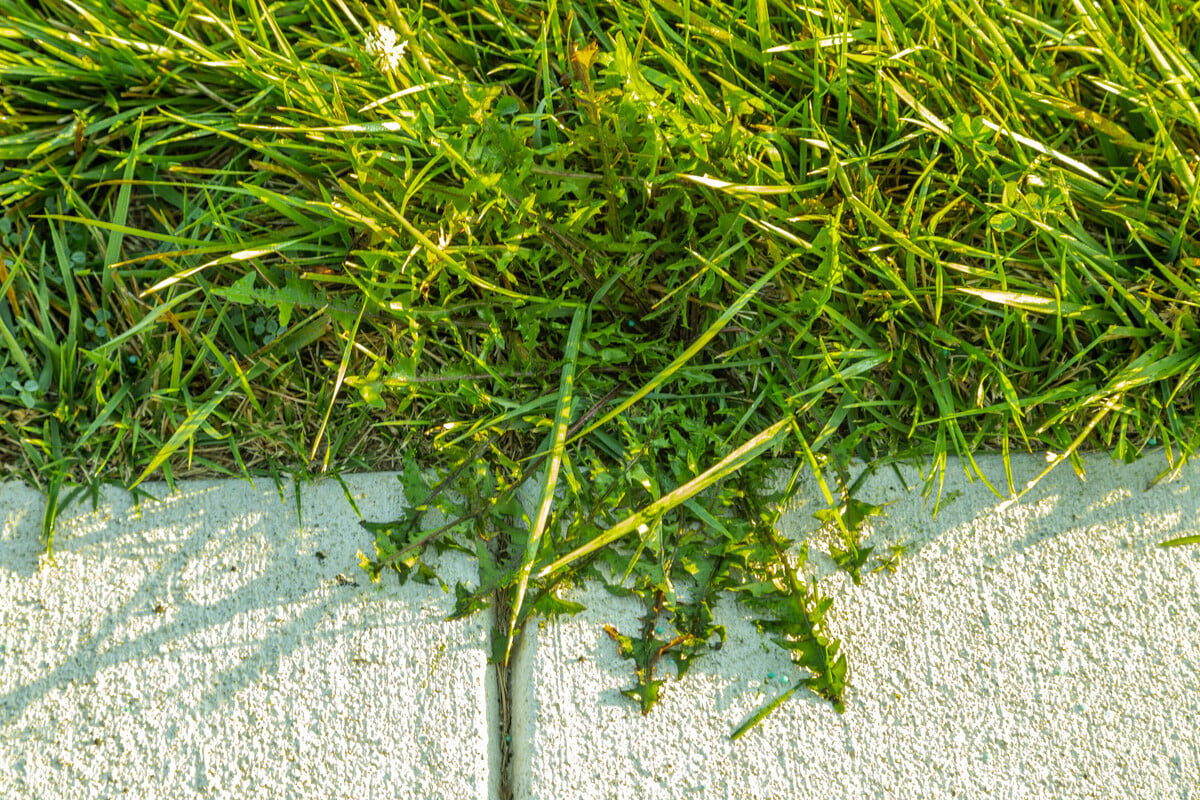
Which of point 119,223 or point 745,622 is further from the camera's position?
point 119,223

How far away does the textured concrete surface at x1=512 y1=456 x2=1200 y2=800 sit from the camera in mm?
1392

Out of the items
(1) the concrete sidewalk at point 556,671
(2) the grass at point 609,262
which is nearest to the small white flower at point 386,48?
(2) the grass at point 609,262

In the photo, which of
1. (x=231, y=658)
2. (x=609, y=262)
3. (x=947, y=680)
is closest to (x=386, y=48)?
(x=609, y=262)

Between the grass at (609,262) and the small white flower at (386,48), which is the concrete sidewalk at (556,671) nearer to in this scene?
the grass at (609,262)

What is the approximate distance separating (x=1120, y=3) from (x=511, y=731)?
1.80 metres

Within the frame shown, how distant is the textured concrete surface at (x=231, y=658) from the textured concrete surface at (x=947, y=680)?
18 centimetres

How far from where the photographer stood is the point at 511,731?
4.69 ft

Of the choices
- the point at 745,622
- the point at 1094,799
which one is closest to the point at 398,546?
the point at 745,622

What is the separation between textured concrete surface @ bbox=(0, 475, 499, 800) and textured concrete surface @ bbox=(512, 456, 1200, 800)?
0.60 ft

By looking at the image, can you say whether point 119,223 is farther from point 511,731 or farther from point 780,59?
point 780,59

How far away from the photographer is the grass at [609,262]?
1442mm

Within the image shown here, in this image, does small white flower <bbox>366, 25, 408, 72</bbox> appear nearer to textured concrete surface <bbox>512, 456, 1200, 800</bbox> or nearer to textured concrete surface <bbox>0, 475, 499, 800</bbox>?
textured concrete surface <bbox>0, 475, 499, 800</bbox>

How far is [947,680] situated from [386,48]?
1493mm

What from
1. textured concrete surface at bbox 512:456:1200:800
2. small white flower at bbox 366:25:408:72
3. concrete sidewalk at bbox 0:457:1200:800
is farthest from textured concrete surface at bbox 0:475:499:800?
small white flower at bbox 366:25:408:72
